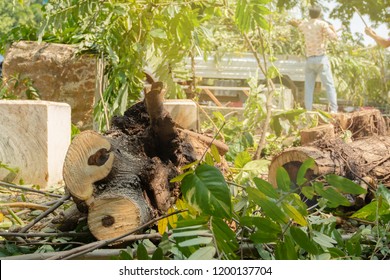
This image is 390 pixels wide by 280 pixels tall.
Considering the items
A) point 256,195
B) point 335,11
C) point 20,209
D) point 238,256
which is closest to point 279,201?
point 256,195

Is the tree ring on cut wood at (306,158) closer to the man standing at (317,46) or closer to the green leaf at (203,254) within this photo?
the man standing at (317,46)

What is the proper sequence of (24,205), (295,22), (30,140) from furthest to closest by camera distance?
(30,140), (295,22), (24,205)

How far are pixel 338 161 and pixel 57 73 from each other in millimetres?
1067

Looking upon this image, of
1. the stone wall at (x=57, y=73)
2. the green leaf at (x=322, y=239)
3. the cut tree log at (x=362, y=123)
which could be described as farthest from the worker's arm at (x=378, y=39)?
the stone wall at (x=57, y=73)

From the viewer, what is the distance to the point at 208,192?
0.96 m

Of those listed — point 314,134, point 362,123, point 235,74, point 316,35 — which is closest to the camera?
point 316,35

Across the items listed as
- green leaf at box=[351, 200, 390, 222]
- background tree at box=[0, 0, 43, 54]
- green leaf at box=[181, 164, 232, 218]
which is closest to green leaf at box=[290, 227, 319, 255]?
green leaf at box=[181, 164, 232, 218]

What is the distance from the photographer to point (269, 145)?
101 inches

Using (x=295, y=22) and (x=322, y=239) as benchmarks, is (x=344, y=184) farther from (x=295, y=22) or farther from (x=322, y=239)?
(x=295, y=22)

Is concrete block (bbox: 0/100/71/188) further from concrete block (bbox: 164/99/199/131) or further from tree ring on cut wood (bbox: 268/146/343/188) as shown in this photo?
tree ring on cut wood (bbox: 268/146/343/188)

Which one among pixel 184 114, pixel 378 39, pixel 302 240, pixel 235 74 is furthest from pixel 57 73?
pixel 302 240

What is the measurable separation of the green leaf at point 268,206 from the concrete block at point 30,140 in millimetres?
969

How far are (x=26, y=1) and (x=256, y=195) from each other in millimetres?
1418

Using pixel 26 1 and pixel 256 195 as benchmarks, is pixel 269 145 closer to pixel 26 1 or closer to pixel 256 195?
pixel 26 1
